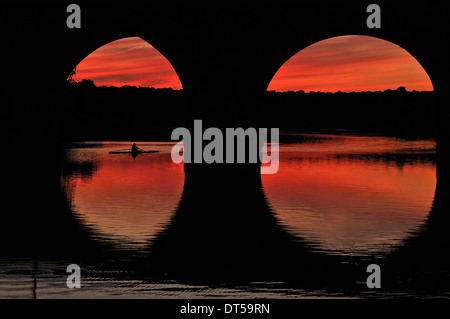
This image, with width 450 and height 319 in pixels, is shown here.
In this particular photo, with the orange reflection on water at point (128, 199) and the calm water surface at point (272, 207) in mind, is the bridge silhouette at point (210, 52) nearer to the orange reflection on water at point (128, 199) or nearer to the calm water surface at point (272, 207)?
the orange reflection on water at point (128, 199)

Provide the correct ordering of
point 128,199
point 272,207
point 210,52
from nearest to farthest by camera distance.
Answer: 1. point 272,207
2. point 128,199
3. point 210,52

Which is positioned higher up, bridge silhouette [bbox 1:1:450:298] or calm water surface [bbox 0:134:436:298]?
bridge silhouette [bbox 1:1:450:298]

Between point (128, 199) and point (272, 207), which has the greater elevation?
point (128, 199)

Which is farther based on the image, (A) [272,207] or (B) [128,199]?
(B) [128,199]

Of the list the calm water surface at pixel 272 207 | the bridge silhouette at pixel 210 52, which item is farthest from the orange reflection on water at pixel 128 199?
the bridge silhouette at pixel 210 52

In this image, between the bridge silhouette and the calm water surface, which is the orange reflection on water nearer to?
the calm water surface

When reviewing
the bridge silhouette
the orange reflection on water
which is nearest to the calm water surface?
the orange reflection on water

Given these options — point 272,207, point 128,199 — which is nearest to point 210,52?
point 128,199

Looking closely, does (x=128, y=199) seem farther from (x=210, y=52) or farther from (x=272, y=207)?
(x=210, y=52)

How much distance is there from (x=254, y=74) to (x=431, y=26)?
418 cm

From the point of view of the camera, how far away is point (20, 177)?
1666 cm

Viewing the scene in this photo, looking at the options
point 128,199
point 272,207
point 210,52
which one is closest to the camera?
point 272,207

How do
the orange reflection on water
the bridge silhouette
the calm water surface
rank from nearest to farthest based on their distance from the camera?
the calm water surface, the orange reflection on water, the bridge silhouette
